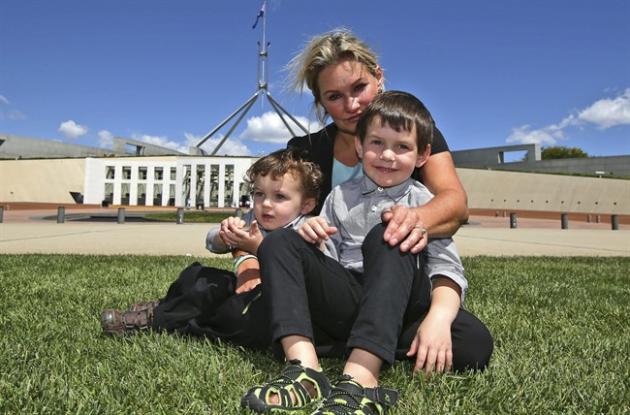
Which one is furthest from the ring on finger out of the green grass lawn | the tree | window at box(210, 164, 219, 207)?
the tree

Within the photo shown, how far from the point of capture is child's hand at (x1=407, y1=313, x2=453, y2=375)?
1779 mm

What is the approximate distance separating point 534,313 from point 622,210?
143 ft

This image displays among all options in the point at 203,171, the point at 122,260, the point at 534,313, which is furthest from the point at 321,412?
the point at 203,171

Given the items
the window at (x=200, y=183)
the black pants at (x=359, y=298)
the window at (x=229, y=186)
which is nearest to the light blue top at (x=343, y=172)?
the black pants at (x=359, y=298)

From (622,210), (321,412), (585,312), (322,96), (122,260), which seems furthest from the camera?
(622,210)

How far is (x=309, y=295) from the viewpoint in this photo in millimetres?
1883

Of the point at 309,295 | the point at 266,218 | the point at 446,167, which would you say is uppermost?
the point at 446,167

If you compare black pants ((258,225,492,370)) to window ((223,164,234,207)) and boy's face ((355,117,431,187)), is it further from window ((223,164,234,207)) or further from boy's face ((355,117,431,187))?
window ((223,164,234,207))

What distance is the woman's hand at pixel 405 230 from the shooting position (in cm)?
173

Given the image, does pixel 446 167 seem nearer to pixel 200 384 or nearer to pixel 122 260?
pixel 200 384

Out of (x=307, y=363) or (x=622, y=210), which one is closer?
(x=307, y=363)

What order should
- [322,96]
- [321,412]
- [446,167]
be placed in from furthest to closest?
[322,96], [446,167], [321,412]

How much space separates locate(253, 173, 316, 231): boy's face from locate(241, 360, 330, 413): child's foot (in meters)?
0.86

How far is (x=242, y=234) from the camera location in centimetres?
229
